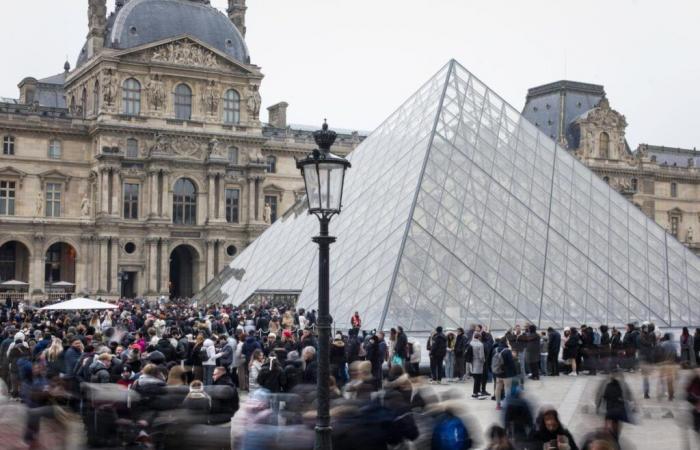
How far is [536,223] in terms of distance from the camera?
84.6 ft

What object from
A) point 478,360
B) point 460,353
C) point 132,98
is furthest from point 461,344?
point 132,98

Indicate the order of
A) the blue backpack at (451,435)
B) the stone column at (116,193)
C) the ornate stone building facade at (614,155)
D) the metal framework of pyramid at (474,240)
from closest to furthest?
the blue backpack at (451,435) → the metal framework of pyramid at (474,240) → the stone column at (116,193) → the ornate stone building facade at (614,155)

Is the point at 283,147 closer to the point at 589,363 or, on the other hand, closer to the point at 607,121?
the point at 607,121

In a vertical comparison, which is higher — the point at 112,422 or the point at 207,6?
the point at 207,6

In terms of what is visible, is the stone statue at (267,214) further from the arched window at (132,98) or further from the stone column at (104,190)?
the stone column at (104,190)

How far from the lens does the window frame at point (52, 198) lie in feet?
163

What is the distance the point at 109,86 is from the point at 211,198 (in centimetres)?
751

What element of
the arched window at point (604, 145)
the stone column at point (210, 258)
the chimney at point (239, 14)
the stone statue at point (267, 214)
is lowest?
the stone column at point (210, 258)

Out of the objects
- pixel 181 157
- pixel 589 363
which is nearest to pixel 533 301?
pixel 589 363

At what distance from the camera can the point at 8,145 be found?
4897cm

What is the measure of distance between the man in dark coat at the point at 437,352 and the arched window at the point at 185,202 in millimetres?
34344

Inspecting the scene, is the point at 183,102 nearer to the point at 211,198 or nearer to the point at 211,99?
the point at 211,99

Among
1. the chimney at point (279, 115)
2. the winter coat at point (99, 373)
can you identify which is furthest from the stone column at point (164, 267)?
the winter coat at point (99, 373)

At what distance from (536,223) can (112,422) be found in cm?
1777
